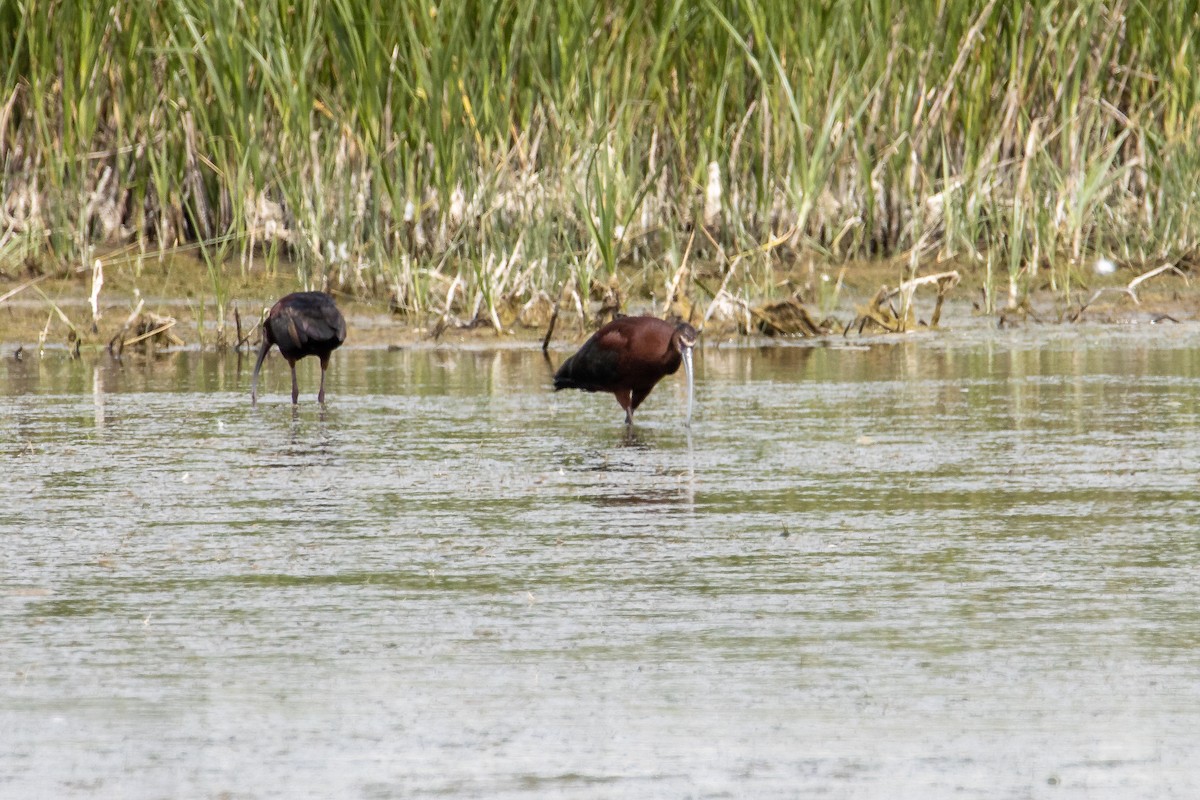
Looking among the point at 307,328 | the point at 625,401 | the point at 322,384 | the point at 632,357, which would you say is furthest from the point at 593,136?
the point at 632,357

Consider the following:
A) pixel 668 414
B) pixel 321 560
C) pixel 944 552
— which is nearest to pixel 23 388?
pixel 668 414

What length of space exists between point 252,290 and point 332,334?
4276mm

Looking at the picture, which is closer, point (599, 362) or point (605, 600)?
point (605, 600)

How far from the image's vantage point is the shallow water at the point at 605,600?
341 cm

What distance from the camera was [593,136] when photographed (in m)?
12.6

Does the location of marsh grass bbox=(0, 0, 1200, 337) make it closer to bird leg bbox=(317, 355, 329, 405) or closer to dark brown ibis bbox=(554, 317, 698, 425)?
bird leg bbox=(317, 355, 329, 405)

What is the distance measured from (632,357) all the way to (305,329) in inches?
70.1

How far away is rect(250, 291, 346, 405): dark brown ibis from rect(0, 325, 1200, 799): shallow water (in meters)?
0.62

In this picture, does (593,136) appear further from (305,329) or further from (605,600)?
(605,600)

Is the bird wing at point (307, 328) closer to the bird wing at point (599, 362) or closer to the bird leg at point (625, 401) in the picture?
the bird wing at point (599, 362)

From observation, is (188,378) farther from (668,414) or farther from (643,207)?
(643,207)

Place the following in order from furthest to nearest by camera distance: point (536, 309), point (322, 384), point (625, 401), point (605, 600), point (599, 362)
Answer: point (536, 309)
point (322, 384)
point (625, 401)
point (599, 362)
point (605, 600)

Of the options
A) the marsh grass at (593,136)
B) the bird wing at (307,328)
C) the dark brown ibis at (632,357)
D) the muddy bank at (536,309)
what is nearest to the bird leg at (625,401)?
the dark brown ibis at (632,357)

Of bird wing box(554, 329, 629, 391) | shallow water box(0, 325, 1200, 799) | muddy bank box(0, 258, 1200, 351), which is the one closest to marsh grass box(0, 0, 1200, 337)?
muddy bank box(0, 258, 1200, 351)
